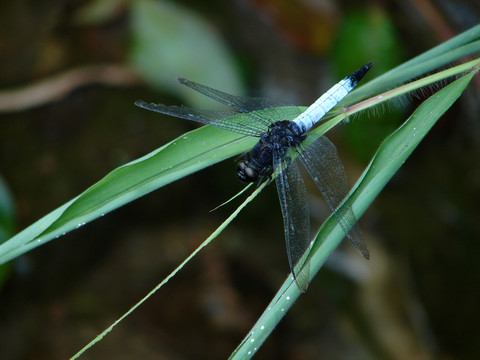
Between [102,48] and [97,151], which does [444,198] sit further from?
[102,48]


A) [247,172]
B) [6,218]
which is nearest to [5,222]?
[6,218]

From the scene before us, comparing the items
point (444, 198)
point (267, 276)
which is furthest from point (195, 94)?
point (444, 198)

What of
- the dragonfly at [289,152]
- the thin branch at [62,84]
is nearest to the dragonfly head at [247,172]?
the dragonfly at [289,152]

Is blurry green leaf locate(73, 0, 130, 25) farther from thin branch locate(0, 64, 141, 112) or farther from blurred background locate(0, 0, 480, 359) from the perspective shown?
thin branch locate(0, 64, 141, 112)

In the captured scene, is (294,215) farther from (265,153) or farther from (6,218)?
(6,218)

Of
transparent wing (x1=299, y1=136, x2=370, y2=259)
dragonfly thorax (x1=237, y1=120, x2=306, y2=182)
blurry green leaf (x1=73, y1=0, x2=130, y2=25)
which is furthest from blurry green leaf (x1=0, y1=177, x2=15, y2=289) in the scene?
blurry green leaf (x1=73, y1=0, x2=130, y2=25)

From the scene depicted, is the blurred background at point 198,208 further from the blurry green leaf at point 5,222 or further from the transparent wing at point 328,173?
the transparent wing at point 328,173

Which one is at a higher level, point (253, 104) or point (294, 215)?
point (253, 104)
